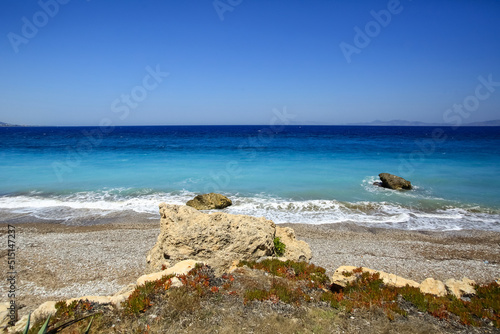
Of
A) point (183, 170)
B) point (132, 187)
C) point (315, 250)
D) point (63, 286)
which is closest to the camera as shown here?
point (63, 286)

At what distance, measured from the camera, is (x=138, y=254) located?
12891 millimetres

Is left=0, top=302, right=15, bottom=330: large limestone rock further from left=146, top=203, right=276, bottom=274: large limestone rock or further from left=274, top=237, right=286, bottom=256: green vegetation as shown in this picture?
left=274, top=237, right=286, bottom=256: green vegetation

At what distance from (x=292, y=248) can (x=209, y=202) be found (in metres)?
11.2

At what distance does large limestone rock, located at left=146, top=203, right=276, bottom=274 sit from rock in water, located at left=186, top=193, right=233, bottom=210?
10821 mm

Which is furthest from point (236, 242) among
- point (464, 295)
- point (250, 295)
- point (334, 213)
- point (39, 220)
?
point (39, 220)

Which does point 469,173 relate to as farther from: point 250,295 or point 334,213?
point 250,295

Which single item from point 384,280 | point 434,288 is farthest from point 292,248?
point 434,288

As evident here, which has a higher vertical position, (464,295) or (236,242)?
(236,242)

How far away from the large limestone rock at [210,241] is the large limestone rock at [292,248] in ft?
4.12

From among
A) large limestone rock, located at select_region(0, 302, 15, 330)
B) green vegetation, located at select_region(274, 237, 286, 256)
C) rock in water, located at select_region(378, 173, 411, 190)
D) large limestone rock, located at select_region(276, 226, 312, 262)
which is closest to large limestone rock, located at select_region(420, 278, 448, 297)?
large limestone rock, located at select_region(276, 226, 312, 262)

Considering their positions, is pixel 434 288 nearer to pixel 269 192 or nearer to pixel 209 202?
pixel 209 202

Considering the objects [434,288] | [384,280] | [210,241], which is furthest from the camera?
[210,241]

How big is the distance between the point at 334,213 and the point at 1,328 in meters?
18.6

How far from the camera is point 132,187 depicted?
26.2 m
